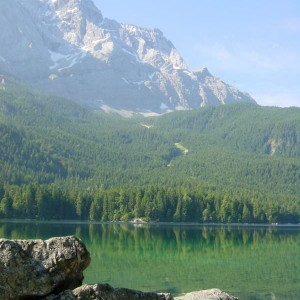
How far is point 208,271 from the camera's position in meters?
58.9

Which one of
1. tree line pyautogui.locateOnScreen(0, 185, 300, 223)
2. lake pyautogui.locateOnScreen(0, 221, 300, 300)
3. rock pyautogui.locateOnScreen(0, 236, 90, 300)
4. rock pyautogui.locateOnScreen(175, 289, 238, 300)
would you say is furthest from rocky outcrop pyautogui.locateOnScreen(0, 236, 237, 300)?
tree line pyautogui.locateOnScreen(0, 185, 300, 223)

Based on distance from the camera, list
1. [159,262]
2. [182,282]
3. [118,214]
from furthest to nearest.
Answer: [118,214] < [159,262] < [182,282]

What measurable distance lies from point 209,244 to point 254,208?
96.4 metres

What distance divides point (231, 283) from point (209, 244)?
151 feet

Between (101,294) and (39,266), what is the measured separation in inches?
66.7

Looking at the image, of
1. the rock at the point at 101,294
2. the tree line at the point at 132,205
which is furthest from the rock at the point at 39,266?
the tree line at the point at 132,205

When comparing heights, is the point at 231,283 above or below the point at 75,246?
below

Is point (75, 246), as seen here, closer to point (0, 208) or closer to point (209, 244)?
point (209, 244)

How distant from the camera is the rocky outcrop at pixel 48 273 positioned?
13.9 meters

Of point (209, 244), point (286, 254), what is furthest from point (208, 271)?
point (209, 244)

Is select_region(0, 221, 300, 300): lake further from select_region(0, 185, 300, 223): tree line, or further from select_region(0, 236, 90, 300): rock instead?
select_region(0, 185, 300, 223): tree line

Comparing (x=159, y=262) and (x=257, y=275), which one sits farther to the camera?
(x=159, y=262)

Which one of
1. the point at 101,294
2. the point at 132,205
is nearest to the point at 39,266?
the point at 101,294

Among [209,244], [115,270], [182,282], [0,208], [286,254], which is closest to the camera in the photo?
[182,282]
